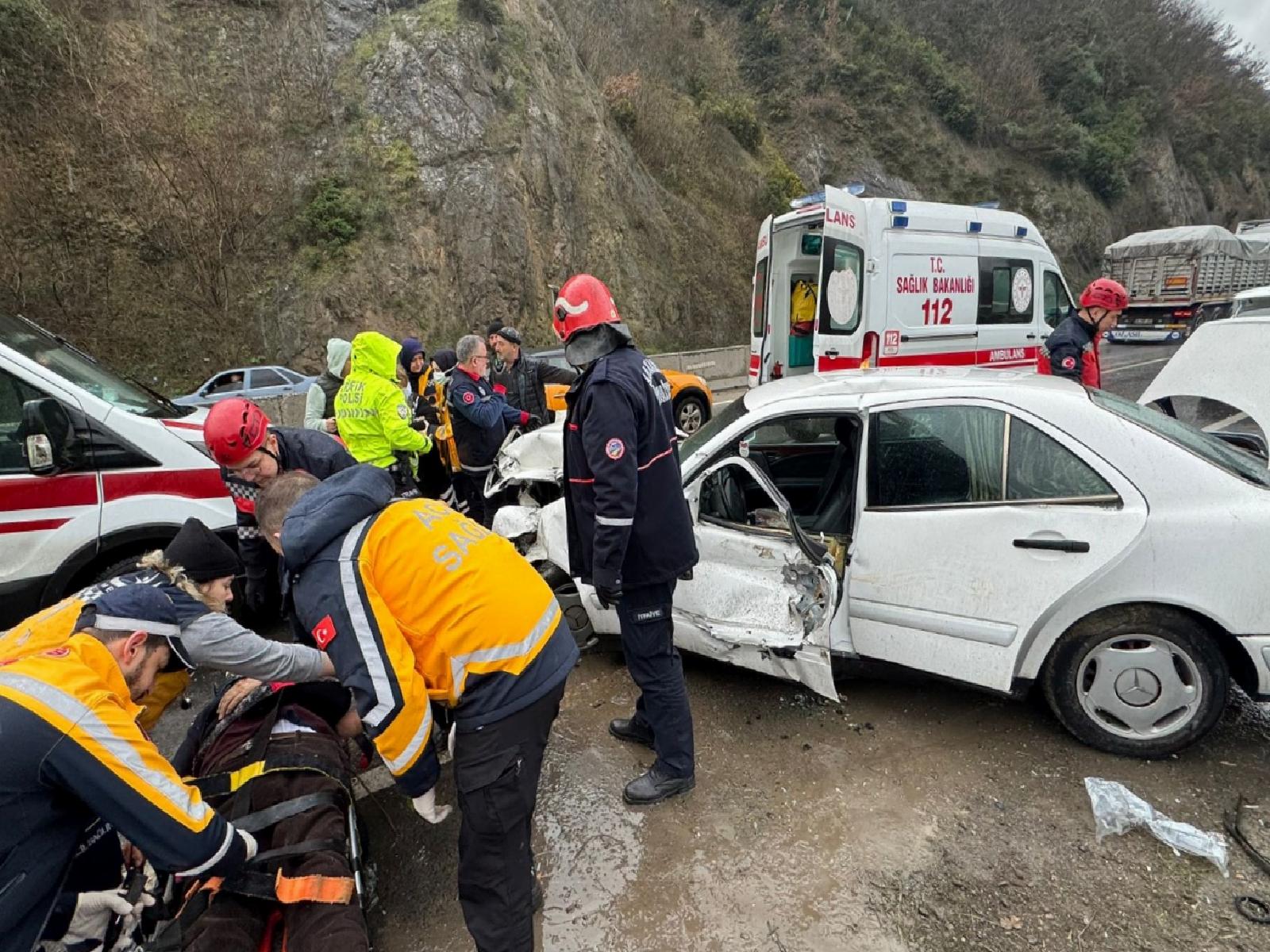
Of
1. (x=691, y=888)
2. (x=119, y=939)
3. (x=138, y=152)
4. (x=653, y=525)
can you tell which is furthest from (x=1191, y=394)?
(x=138, y=152)

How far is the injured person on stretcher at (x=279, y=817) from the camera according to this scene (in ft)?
5.43

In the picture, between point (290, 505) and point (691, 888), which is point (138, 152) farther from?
point (691, 888)

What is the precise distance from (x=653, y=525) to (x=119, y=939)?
5.92 feet

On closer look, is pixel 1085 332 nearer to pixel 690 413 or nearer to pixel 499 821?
pixel 499 821

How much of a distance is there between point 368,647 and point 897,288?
20.8 feet

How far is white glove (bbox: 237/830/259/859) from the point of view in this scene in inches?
64.7

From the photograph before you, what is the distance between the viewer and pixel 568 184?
1667 centimetres

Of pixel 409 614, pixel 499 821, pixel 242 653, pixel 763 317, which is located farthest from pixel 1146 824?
pixel 763 317

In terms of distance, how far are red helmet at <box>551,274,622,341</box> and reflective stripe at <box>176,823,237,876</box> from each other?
1.69 meters

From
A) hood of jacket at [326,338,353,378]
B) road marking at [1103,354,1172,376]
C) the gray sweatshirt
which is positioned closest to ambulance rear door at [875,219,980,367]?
hood of jacket at [326,338,353,378]

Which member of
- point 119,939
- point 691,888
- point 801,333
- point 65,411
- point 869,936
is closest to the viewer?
point 119,939

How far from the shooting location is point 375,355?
396cm

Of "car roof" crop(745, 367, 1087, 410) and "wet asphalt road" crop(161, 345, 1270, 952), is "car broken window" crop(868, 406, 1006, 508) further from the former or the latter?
"wet asphalt road" crop(161, 345, 1270, 952)

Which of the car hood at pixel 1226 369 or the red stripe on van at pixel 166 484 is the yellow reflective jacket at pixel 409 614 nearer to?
the red stripe on van at pixel 166 484
